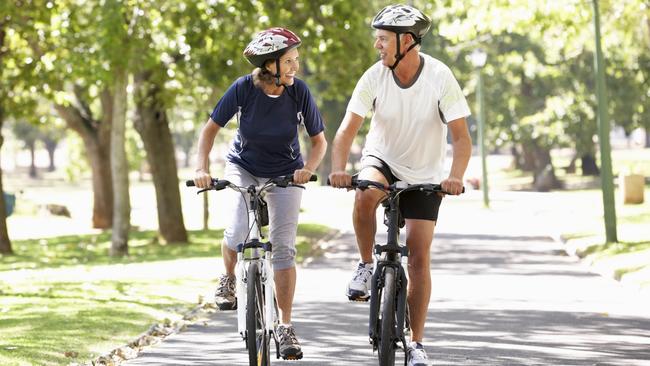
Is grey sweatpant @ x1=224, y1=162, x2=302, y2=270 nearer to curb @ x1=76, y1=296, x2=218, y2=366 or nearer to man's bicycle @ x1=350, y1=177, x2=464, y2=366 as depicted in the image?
man's bicycle @ x1=350, y1=177, x2=464, y2=366

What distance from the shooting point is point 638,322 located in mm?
11805

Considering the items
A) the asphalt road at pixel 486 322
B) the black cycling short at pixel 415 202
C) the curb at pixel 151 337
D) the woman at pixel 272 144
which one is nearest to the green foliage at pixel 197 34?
the asphalt road at pixel 486 322

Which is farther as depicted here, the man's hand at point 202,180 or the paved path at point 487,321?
the paved path at point 487,321

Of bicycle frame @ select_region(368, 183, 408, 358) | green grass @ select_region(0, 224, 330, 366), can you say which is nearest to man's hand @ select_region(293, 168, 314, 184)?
bicycle frame @ select_region(368, 183, 408, 358)

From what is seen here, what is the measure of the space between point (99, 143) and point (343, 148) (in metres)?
27.0

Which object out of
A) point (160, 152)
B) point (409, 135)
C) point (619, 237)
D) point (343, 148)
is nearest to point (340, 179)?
point (343, 148)

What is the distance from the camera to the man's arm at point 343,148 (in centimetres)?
720

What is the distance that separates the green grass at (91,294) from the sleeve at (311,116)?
8.57 feet

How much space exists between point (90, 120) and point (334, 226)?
6415 mm

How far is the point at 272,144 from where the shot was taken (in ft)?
25.9

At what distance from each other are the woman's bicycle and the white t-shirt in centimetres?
48

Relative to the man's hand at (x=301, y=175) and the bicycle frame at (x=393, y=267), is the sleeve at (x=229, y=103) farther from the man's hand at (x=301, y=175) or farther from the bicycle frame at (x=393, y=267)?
the bicycle frame at (x=393, y=267)

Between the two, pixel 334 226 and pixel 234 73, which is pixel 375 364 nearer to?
pixel 234 73

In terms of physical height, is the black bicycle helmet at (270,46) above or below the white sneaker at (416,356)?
above
